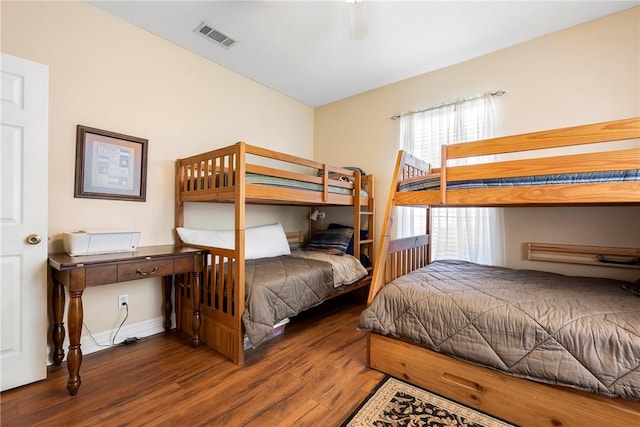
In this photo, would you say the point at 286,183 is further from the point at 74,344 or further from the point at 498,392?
the point at 498,392

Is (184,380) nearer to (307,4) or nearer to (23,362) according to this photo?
(23,362)

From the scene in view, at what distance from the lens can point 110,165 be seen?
217 centimetres

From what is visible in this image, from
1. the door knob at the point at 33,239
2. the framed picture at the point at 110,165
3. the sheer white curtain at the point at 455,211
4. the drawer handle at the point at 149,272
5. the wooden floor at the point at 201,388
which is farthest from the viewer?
the sheer white curtain at the point at 455,211

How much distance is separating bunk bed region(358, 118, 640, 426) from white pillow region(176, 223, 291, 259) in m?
1.37

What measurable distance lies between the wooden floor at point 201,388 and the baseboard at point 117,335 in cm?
8

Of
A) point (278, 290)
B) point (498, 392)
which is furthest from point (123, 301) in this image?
point (498, 392)

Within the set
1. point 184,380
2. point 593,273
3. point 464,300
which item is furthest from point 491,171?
point 184,380

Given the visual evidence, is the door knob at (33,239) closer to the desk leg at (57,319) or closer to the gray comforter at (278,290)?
the desk leg at (57,319)

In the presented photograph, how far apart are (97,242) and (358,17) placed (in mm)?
2254

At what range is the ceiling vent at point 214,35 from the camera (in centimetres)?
234

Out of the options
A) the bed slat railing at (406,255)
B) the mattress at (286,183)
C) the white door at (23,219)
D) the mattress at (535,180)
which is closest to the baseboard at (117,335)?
the white door at (23,219)

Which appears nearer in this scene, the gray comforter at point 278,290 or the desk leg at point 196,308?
the gray comforter at point 278,290

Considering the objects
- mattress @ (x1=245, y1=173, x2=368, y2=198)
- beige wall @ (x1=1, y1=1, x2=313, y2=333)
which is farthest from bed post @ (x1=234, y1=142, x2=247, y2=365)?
beige wall @ (x1=1, y1=1, x2=313, y2=333)

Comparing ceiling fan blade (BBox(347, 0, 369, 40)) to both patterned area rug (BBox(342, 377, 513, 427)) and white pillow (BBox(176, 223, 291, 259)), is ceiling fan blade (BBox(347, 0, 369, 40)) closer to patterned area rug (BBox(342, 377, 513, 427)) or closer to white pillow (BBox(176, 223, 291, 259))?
white pillow (BBox(176, 223, 291, 259))
